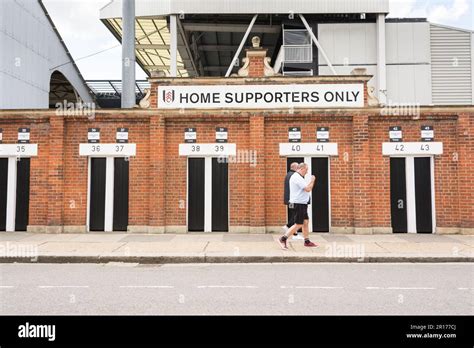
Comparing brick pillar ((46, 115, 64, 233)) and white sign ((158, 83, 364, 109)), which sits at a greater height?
white sign ((158, 83, 364, 109))

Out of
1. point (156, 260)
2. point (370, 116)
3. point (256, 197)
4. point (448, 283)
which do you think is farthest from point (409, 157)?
point (156, 260)

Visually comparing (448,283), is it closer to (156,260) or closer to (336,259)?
(336,259)

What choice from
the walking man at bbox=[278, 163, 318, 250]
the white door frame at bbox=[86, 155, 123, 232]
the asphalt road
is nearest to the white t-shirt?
the walking man at bbox=[278, 163, 318, 250]

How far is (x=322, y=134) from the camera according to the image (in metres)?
12.0

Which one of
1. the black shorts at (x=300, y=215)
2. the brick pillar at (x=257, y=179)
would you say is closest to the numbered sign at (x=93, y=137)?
the brick pillar at (x=257, y=179)

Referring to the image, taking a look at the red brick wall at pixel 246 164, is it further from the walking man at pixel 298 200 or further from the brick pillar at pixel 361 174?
the walking man at pixel 298 200

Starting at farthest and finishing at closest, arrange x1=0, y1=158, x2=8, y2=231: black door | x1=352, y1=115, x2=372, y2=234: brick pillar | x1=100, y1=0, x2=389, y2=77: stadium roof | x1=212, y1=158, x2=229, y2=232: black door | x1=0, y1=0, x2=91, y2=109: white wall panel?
x1=100, y1=0, x2=389, y2=77: stadium roof < x1=0, y1=0, x2=91, y2=109: white wall panel < x1=0, y1=158, x2=8, y2=231: black door < x1=212, y1=158, x2=229, y2=232: black door < x1=352, y1=115, x2=372, y2=234: brick pillar

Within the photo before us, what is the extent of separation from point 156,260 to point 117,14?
19.1 meters

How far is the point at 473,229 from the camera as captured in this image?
11438mm

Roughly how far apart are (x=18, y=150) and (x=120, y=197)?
3513 millimetres

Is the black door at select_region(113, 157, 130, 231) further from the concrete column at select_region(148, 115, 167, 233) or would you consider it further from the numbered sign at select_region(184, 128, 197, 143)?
the numbered sign at select_region(184, 128, 197, 143)

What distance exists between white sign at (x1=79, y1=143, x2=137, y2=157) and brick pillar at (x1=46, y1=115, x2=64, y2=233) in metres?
0.69

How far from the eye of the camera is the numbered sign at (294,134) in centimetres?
1199

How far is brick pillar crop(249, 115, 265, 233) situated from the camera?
11734 millimetres
